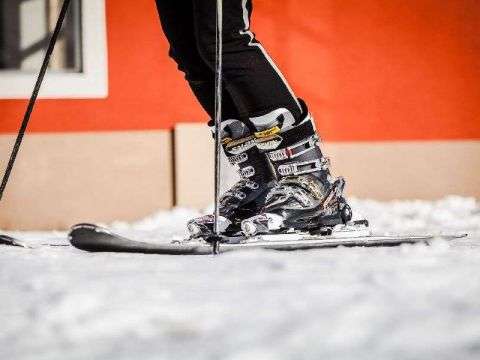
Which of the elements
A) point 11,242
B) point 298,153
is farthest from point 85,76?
point 298,153

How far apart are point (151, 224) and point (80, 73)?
84cm

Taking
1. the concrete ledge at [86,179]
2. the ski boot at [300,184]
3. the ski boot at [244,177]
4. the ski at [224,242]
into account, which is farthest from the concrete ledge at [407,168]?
the ski at [224,242]

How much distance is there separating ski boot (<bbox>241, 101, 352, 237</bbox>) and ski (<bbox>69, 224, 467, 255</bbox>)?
7 centimetres

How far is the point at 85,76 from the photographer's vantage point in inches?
127

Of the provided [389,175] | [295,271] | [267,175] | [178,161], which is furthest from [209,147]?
[295,271]

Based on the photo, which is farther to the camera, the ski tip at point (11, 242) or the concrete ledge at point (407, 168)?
the concrete ledge at point (407, 168)

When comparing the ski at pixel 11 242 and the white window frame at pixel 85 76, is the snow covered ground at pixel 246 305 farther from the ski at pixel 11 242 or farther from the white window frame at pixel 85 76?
the white window frame at pixel 85 76

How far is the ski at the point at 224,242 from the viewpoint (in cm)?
173

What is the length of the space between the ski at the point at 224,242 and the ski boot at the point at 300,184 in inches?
2.8

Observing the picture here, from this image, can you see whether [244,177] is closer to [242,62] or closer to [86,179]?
[242,62]

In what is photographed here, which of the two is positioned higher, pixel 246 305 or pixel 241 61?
pixel 241 61

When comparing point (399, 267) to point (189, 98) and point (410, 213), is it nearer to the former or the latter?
point (410, 213)

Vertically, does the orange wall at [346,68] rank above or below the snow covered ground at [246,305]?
above

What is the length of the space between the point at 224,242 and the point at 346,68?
1893 mm
